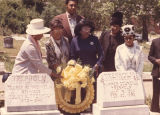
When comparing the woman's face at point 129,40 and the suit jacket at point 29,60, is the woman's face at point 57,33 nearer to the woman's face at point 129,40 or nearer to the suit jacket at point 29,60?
the suit jacket at point 29,60

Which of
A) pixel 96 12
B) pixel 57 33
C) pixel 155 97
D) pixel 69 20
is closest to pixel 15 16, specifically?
pixel 96 12

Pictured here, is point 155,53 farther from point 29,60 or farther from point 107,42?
point 29,60

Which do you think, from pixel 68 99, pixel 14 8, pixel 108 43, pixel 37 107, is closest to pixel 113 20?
pixel 108 43

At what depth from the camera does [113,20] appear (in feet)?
26.3

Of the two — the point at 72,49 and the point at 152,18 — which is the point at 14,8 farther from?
the point at 72,49

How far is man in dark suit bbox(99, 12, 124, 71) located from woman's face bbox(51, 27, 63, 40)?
3.28 feet

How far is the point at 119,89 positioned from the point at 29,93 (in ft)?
4.99

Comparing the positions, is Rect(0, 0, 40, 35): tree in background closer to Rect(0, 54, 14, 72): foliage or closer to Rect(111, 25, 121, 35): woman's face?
Rect(0, 54, 14, 72): foliage

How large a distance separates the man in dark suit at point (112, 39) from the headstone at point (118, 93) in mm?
763

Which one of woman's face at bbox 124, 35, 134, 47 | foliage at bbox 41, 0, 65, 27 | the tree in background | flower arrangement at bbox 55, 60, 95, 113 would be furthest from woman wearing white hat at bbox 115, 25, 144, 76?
foliage at bbox 41, 0, 65, 27

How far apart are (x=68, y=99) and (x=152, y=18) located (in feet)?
91.9

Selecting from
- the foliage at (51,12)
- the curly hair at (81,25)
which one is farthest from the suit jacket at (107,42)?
the foliage at (51,12)

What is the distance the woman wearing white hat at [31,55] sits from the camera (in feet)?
23.3

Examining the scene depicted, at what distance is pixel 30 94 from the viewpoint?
6957 mm
